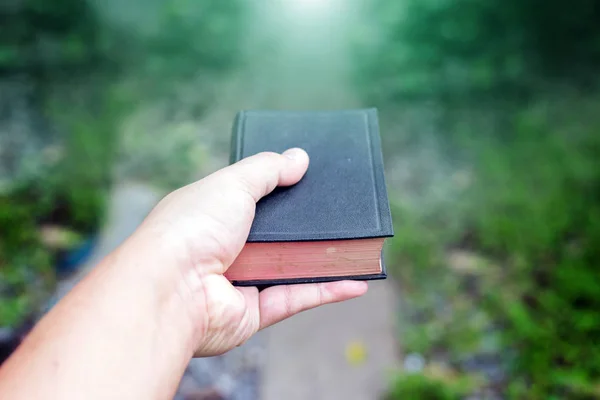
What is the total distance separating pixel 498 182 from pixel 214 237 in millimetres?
2658

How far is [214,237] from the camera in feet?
4.10

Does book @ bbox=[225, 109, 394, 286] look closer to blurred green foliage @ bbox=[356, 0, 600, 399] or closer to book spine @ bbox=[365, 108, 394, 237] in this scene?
book spine @ bbox=[365, 108, 394, 237]

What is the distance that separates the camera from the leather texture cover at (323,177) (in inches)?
52.0

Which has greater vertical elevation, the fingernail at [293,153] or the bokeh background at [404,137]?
the bokeh background at [404,137]

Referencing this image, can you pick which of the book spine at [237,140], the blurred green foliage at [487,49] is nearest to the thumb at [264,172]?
the book spine at [237,140]

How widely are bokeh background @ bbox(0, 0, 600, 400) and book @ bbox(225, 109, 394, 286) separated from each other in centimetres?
115

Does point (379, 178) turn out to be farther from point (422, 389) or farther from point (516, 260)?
point (516, 260)

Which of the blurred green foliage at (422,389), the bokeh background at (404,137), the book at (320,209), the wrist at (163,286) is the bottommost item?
the blurred green foliage at (422,389)

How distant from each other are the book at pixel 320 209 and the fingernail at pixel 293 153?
0.18ft

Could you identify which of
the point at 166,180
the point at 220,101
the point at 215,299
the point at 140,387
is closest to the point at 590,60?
the point at 220,101

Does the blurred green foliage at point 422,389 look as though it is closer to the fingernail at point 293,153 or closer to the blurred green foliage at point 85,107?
the fingernail at point 293,153

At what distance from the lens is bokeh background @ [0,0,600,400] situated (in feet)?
8.41

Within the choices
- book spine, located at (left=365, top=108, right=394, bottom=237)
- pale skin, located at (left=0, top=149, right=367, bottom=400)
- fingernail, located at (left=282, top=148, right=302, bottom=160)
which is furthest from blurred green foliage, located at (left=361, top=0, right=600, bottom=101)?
pale skin, located at (left=0, top=149, right=367, bottom=400)

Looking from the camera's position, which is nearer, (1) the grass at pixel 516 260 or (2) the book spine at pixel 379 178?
(2) the book spine at pixel 379 178
